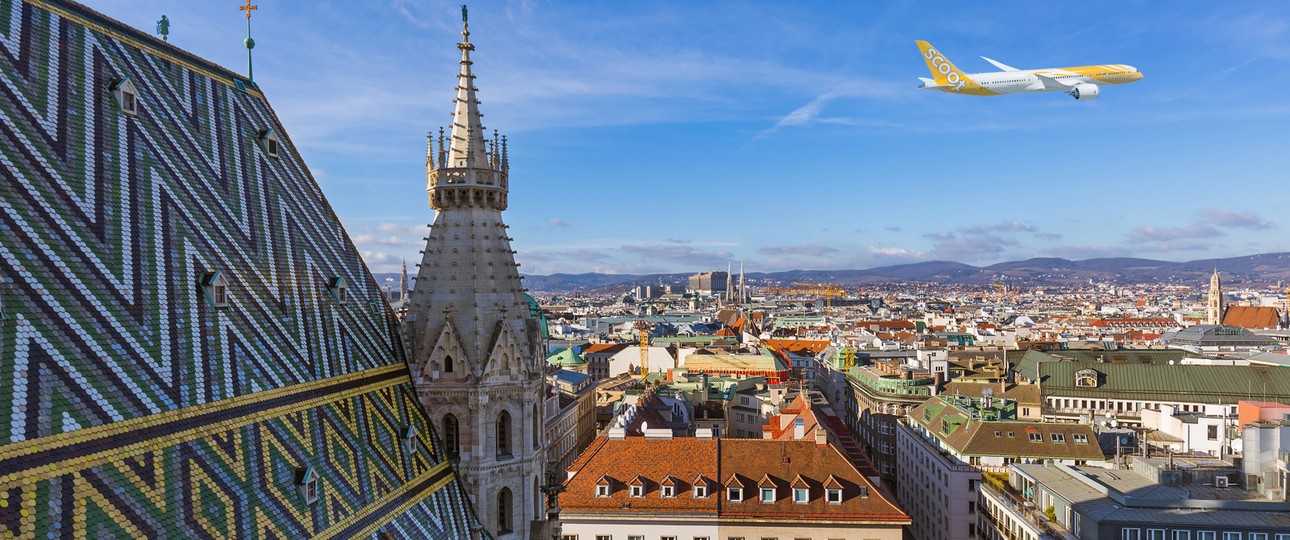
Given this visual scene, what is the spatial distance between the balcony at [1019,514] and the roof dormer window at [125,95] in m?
44.3

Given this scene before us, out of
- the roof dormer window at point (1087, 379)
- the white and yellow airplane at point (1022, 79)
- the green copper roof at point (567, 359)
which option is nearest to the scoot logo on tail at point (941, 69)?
the white and yellow airplane at point (1022, 79)

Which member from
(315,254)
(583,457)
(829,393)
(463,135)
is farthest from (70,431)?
(829,393)

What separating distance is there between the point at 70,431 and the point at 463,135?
50.2 feet

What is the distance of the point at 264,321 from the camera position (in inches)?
755

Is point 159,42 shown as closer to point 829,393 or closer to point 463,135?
point 463,135

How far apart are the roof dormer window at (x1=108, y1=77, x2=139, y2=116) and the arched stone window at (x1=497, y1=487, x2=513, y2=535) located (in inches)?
562

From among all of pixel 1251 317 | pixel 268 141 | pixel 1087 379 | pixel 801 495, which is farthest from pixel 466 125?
pixel 1251 317

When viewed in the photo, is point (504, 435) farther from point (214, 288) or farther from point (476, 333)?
point (214, 288)

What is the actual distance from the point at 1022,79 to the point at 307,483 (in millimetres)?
39223

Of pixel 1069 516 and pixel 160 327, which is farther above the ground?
pixel 160 327

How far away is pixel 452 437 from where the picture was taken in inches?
987

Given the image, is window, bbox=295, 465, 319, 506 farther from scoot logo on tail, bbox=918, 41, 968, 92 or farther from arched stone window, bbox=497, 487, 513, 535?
scoot logo on tail, bbox=918, 41, 968, 92

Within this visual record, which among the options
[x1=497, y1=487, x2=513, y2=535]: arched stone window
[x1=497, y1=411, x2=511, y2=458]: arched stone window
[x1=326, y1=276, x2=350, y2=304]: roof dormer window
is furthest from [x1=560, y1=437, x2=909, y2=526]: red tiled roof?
[x1=326, y1=276, x2=350, y2=304]: roof dormer window

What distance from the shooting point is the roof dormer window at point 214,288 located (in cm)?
1741
